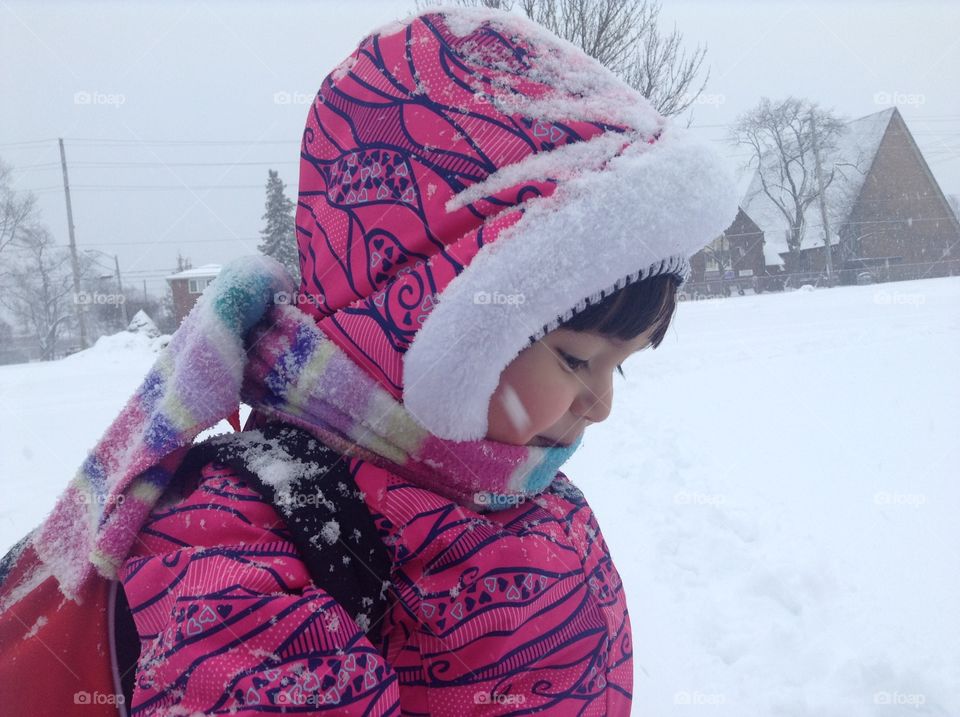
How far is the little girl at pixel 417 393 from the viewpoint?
799mm

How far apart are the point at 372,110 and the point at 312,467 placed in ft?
1.74

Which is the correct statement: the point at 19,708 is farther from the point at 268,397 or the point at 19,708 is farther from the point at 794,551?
the point at 794,551

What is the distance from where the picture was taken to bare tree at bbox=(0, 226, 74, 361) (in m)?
15.3

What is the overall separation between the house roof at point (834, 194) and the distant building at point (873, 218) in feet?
0.13

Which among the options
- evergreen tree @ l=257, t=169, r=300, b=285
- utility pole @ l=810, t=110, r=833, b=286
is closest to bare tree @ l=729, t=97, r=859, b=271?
utility pole @ l=810, t=110, r=833, b=286

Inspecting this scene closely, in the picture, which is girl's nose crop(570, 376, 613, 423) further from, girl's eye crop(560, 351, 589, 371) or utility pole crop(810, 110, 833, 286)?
utility pole crop(810, 110, 833, 286)

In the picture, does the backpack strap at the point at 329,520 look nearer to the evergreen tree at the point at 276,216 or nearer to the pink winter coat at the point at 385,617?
the pink winter coat at the point at 385,617

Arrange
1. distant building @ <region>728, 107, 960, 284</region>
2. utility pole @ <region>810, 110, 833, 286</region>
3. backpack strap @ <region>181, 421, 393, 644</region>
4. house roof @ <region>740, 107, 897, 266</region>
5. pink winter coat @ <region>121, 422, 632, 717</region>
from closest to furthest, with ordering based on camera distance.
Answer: pink winter coat @ <region>121, 422, 632, 717</region>
backpack strap @ <region>181, 421, 393, 644</region>
utility pole @ <region>810, 110, 833, 286</region>
house roof @ <region>740, 107, 897, 266</region>
distant building @ <region>728, 107, 960, 284</region>

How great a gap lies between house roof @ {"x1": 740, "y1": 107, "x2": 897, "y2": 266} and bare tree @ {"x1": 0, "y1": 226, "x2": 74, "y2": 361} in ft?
79.4

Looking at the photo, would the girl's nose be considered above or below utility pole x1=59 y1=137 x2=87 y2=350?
above

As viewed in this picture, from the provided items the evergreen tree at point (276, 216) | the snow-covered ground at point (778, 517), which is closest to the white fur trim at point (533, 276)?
the snow-covered ground at point (778, 517)

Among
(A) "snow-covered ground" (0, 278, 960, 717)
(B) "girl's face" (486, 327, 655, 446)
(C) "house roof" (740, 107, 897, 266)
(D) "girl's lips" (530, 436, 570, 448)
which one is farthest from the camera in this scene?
(C) "house roof" (740, 107, 897, 266)

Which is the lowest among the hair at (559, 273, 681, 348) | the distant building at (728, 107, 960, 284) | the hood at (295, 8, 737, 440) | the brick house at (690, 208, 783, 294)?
the brick house at (690, 208, 783, 294)

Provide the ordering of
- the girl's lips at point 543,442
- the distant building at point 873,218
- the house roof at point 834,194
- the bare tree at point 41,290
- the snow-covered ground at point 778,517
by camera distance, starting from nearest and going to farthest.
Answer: the girl's lips at point 543,442 → the snow-covered ground at point 778,517 → the bare tree at point 41,290 → the house roof at point 834,194 → the distant building at point 873,218
